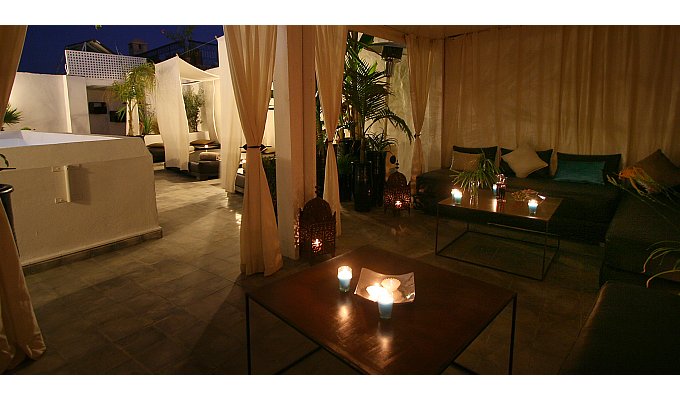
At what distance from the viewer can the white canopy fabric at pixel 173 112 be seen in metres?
7.59

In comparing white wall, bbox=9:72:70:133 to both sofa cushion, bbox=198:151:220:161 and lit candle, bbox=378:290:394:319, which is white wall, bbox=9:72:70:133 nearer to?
sofa cushion, bbox=198:151:220:161

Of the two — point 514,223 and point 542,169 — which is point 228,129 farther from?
point 542,169

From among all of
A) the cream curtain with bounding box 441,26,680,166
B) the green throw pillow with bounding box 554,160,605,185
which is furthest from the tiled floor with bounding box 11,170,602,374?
the cream curtain with bounding box 441,26,680,166

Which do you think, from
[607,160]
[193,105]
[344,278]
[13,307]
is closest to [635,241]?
[344,278]

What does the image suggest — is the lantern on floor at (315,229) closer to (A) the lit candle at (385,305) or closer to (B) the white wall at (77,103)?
(A) the lit candle at (385,305)

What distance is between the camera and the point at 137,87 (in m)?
9.15

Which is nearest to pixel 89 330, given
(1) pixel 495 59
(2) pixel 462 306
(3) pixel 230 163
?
(2) pixel 462 306

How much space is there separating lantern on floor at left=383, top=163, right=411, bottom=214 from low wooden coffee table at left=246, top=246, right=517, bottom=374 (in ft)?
8.97

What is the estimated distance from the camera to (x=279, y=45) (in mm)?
3258

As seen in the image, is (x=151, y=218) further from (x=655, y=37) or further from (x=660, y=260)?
(x=655, y=37)

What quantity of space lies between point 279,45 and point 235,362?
2365mm

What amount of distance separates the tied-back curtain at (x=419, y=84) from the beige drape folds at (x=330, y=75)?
174 centimetres

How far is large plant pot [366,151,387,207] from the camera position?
17.4 feet
